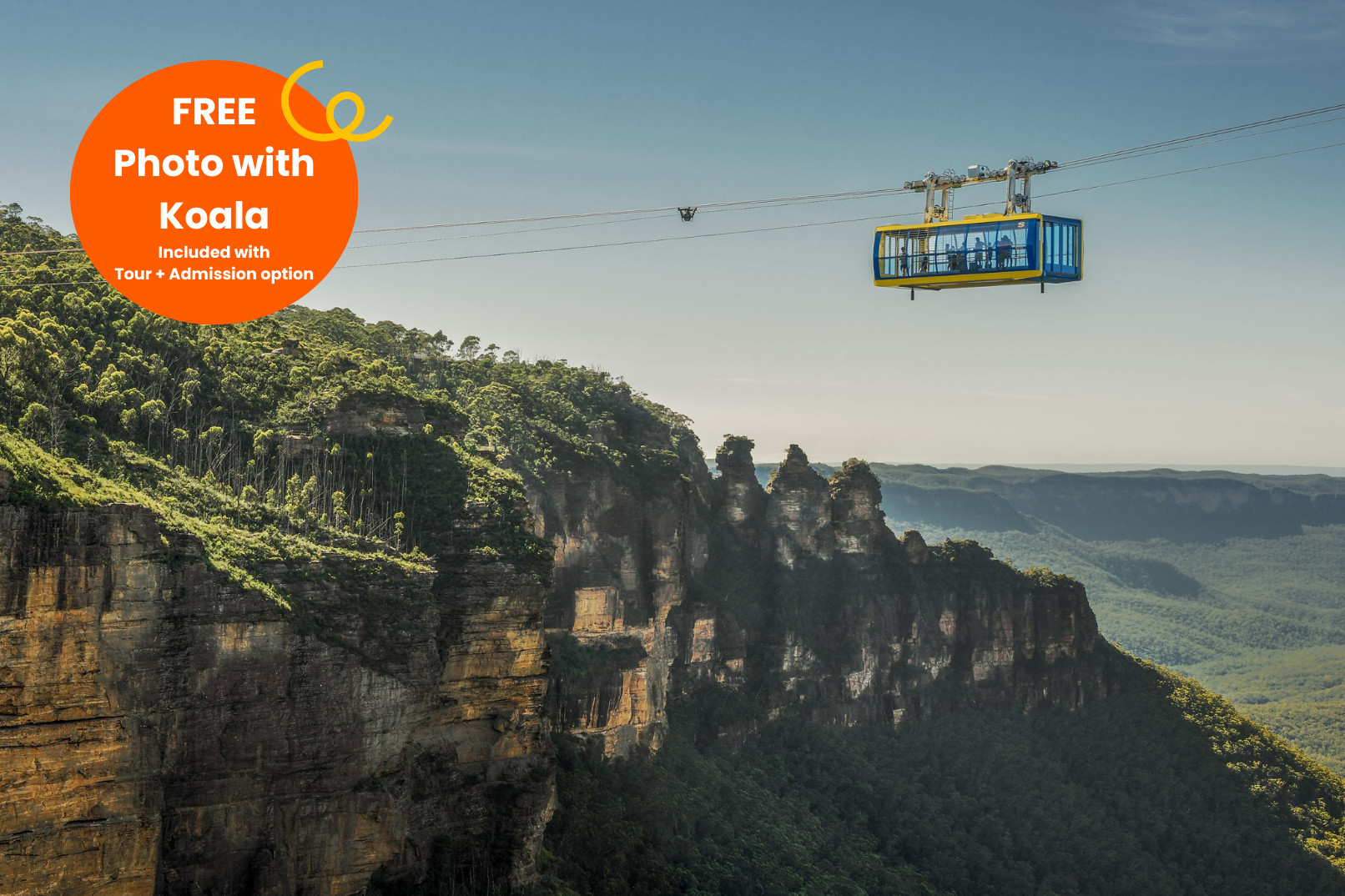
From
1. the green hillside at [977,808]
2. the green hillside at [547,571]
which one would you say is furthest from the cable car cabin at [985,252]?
the green hillside at [977,808]

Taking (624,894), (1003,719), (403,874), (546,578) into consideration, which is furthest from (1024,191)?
(1003,719)

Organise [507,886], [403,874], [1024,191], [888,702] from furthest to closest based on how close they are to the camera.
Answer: [888,702]
[507,886]
[403,874]
[1024,191]

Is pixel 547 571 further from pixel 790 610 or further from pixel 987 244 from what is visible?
pixel 790 610

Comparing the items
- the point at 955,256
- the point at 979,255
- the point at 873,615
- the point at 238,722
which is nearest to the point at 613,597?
the point at 873,615

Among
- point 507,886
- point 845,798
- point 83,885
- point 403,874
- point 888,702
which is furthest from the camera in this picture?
point 888,702

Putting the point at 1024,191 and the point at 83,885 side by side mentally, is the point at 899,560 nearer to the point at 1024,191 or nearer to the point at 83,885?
the point at 1024,191

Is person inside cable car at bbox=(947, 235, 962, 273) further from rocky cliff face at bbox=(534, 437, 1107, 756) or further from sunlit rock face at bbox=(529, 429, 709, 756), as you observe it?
rocky cliff face at bbox=(534, 437, 1107, 756)

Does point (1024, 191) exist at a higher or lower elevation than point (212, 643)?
higher

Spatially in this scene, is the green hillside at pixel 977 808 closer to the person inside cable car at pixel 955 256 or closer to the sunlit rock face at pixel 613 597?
the sunlit rock face at pixel 613 597

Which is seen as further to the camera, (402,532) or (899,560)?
(899,560)
